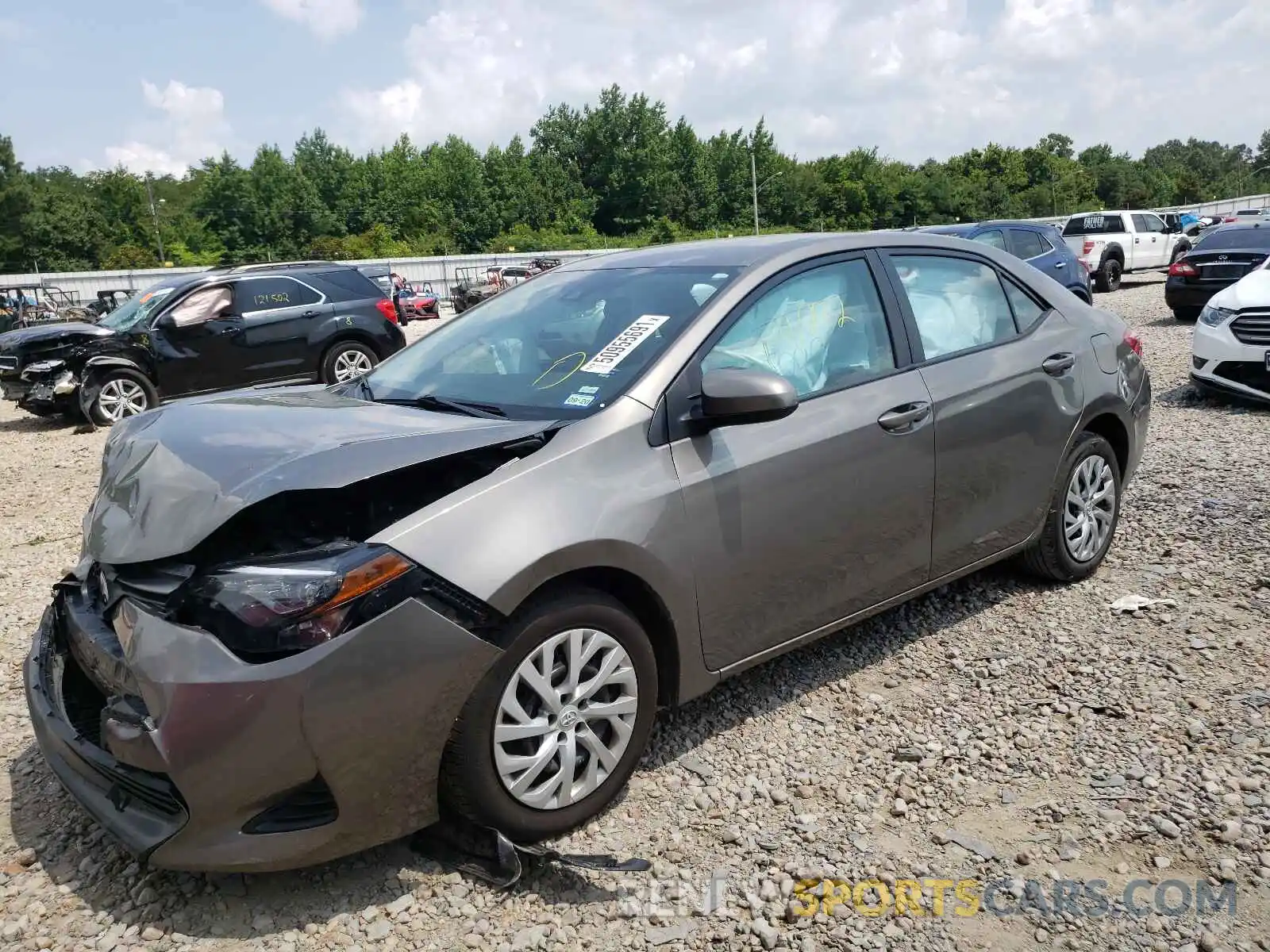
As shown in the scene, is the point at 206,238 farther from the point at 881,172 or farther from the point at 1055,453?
the point at 1055,453

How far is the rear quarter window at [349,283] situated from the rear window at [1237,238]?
469 inches

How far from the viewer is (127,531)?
2703 mm

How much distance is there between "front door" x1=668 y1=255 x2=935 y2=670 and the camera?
10.1ft

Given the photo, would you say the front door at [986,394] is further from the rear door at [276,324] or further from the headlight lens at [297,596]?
the rear door at [276,324]

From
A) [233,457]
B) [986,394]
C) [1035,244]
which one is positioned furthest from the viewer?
[1035,244]

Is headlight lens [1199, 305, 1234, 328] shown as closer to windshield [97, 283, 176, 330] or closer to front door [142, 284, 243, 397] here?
front door [142, 284, 243, 397]

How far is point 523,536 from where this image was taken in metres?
2.60

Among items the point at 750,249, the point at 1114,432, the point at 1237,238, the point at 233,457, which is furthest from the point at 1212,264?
the point at 233,457

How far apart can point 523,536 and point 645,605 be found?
54 centimetres

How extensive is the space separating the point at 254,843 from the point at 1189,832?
253 centimetres

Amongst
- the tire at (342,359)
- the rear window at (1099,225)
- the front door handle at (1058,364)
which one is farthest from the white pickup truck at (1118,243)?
the front door handle at (1058,364)

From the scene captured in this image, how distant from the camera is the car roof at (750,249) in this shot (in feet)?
11.8

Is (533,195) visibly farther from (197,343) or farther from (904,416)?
(904,416)

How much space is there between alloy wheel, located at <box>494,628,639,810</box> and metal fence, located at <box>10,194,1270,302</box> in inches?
1394
